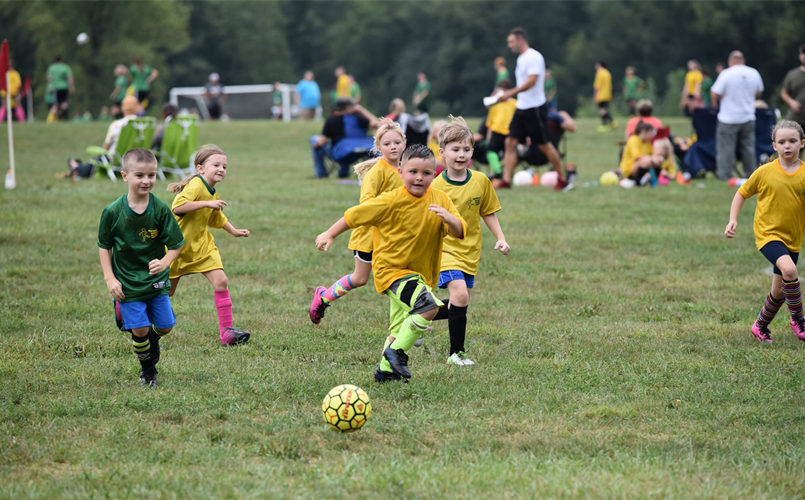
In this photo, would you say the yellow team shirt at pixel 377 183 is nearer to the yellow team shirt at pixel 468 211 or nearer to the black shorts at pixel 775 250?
the yellow team shirt at pixel 468 211

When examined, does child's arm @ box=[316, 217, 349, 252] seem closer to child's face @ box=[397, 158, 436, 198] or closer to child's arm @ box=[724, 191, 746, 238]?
child's face @ box=[397, 158, 436, 198]

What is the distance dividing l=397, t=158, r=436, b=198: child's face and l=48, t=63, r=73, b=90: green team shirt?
28.8 meters

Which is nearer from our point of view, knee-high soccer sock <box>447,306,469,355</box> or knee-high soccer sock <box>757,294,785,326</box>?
knee-high soccer sock <box>447,306,469,355</box>

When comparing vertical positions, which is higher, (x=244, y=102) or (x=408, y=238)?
(x=244, y=102)

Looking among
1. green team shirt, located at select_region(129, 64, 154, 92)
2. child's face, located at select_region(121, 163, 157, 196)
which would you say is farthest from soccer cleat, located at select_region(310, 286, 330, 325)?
green team shirt, located at select_region(129, 64, 154, 92)

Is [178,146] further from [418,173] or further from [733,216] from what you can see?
[733,216]

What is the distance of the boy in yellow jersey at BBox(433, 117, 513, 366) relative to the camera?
5973mm

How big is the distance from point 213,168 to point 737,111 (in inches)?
448

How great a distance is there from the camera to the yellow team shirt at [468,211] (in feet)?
20.4

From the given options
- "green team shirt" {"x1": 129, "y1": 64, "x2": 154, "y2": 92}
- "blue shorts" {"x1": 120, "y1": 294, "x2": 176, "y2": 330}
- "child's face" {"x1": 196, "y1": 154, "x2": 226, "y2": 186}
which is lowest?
"blue shorts" {"x1": 120, "y1": 294, "x2": 176, "y2": 330}

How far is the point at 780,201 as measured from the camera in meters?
6.47

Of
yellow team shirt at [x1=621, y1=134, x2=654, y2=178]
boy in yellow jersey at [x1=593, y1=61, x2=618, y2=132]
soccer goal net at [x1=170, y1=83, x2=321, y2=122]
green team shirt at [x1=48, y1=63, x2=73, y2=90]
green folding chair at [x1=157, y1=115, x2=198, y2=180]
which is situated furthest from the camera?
soccer goal net at [x1=170, y1=83, x2=321, y2=122]

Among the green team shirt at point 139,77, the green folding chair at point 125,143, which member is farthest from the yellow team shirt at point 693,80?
the green folding chair at point 125,143

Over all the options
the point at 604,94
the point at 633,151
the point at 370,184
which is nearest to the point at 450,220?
the point at 370,184
